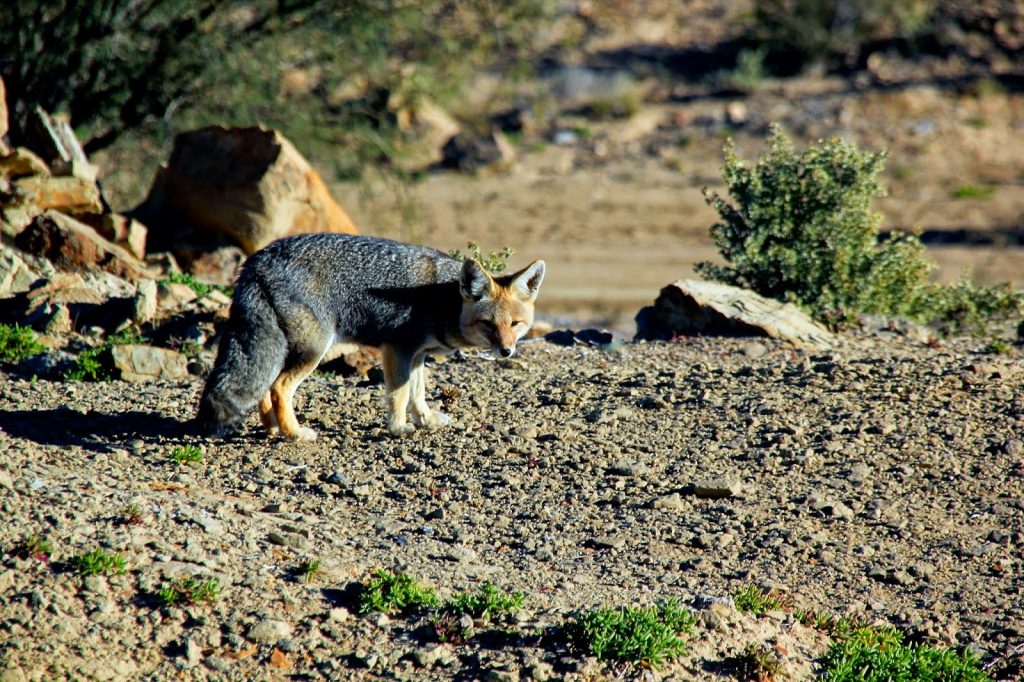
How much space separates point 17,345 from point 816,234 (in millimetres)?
7457

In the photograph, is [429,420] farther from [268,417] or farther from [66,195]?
[66,195]

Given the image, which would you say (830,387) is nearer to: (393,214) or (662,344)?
(662,344)

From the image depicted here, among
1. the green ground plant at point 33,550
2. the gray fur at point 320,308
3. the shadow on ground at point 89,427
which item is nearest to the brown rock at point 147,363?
the shadow on ground at point 89,427

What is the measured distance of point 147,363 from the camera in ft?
31.3

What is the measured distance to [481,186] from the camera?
2445cm

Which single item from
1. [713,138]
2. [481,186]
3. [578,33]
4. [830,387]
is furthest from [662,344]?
[578,33]

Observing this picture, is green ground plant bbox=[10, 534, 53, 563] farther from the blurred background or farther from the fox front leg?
the blurred background

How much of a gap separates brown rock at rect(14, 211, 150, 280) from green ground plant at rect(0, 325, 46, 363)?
1656 millimetres

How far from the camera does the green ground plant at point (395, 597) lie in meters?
6.01

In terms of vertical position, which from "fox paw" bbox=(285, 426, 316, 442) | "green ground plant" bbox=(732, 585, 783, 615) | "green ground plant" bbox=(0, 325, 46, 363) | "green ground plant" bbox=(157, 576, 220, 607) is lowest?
"green ground plant" bbox=(732, 585, 783, 615)

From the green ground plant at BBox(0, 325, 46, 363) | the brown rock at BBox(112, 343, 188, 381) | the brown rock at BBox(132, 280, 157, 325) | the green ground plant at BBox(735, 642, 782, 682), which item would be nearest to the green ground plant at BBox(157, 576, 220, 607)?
the green ground plant at BBox(735, 642, 782, 682)

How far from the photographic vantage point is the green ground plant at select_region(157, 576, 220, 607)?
587 cm

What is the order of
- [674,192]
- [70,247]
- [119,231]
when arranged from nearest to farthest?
[70,247] < [119,231] < [674,192]

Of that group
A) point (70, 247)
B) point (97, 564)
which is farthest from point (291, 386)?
point (70, 247)
